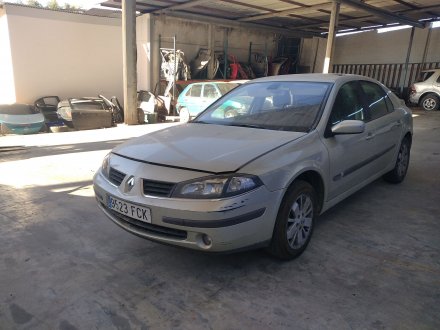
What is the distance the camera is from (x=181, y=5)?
41.4 feet

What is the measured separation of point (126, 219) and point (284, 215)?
1138 millimetres

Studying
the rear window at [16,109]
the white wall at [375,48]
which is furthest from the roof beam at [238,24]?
the rear window at [16,109]

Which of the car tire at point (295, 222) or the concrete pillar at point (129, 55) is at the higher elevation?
the concrete pillar at point (129, 55)

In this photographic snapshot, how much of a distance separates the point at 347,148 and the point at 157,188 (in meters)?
1.81

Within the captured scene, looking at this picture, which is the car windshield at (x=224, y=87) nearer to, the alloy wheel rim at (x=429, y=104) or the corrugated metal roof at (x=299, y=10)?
the corrugated metal roof at (x=299, y=10)

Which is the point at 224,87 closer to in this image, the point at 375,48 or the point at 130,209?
the point at 130,209

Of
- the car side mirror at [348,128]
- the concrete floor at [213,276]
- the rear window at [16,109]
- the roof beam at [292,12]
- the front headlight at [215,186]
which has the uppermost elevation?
the roof beam at [292,12]

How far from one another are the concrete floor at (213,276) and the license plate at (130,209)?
1.48 ft

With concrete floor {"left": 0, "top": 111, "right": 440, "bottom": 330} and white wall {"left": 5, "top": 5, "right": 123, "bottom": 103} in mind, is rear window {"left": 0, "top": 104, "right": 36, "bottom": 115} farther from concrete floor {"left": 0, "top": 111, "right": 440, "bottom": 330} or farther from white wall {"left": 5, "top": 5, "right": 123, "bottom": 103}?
concrete floor {"left": 0, "top": 111, "right": 440, "bottom": 330}

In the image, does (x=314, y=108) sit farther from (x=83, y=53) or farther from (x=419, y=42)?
(x=419, y=42)

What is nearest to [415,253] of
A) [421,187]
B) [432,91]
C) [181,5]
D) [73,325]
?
[421,187]

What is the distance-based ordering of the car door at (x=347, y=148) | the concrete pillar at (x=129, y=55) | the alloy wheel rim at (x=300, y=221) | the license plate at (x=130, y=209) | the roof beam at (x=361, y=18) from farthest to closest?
the roof beam at (x=361, y=18), the concrete pillar at (x=129, y=55), the car door at (x=347, y=148), the alloy wheel rim at (x=300, y=221), the license plate at (x=130, y=209)

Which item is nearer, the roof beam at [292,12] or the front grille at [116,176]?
the front grille at [116,176]

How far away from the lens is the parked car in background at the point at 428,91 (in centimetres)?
1382
